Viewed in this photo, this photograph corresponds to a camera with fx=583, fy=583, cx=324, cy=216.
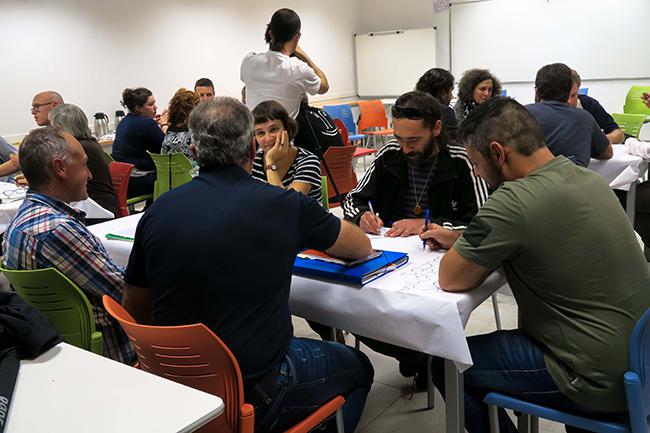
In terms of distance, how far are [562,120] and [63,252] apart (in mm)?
2674

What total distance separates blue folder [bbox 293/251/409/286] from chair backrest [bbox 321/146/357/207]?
6.18 ft

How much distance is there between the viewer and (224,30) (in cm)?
794

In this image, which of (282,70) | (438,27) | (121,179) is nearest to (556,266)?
(282,70)

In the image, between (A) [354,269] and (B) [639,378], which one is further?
(A) [354,269]

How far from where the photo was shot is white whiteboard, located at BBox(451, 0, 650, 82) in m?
8.00

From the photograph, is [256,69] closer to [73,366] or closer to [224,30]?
[73,366]

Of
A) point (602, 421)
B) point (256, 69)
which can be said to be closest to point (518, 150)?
point (602, 421)

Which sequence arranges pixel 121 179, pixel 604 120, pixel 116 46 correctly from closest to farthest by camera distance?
1. pixel 121 179
2. pixel 604 120
3. pixel 116 46

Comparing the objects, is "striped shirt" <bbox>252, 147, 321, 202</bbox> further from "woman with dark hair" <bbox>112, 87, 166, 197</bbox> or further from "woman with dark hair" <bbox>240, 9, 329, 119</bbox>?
"woman with dark hair" <bbox>112, 87, 166, 197</bbox>

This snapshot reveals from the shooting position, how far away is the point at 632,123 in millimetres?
4930

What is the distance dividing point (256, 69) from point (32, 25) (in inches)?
145

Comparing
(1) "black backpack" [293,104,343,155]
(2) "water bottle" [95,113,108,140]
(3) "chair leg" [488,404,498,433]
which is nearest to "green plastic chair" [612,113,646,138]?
(1) "black backpack" [293,104,343,155]

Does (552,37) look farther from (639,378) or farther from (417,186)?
(639,378)

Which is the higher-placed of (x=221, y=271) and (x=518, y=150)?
(x=518, y=150)
